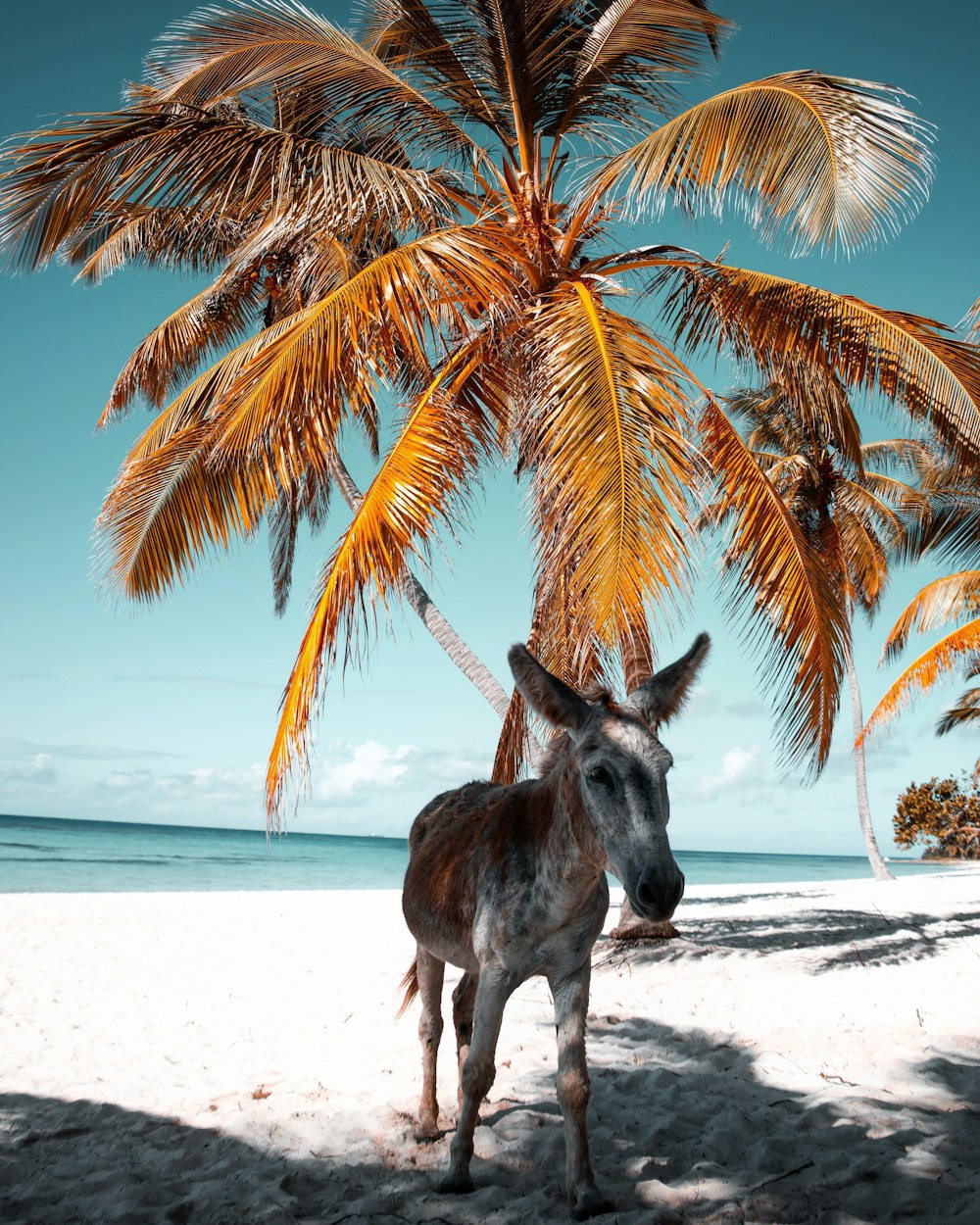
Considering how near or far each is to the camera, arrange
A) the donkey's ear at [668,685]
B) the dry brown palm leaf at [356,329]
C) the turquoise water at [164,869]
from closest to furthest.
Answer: the donkey's ear at [668,685]
the dry brown palm leaf at [356,329]
the turquoise water at [164,869]

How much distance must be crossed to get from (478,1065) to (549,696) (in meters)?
1.50

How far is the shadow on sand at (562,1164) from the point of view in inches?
123

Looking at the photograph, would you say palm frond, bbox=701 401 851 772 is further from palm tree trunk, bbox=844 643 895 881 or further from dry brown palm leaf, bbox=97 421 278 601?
palm tree trunk, bbox=844 643 895 881

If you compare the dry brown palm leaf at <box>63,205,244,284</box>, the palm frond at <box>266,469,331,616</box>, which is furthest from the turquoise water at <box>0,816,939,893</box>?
the dry brown palm leaf at <box>63,205,244,284</box>


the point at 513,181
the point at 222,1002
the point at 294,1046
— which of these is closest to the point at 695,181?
the point at 513,181

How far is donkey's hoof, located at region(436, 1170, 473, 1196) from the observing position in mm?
3236

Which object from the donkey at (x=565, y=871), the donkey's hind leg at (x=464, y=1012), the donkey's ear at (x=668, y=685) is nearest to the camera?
the donkey at (x=565, y=871)

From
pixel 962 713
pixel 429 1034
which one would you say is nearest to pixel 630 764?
pixel 429 1034

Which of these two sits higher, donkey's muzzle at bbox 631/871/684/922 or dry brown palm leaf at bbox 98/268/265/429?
dry brown palm leaf at bbox 98/268/265/429

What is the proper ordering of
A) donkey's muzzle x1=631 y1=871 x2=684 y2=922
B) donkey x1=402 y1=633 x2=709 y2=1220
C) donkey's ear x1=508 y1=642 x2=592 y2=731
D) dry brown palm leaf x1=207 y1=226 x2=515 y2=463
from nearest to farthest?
donkey's muzzle x1=631 y1=871 x2=684 y2=922 < donkey x1=402 y1=633 x2=709 y2=1220 < donkey's ear x1=508 y1=642 x2=592 y2=731 < dry brown palm leaf x1=207 y1=226 x2=515 y2=463

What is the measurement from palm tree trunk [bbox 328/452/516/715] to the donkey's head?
471 cm

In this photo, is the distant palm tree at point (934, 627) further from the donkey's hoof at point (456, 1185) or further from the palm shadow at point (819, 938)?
the donkey's hoof at point (456, 1185)

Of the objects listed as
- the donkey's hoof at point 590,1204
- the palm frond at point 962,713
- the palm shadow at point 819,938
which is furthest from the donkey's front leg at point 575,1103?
the palm frond at point 962,713

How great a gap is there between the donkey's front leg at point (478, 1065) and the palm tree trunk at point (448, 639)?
4.60 m
